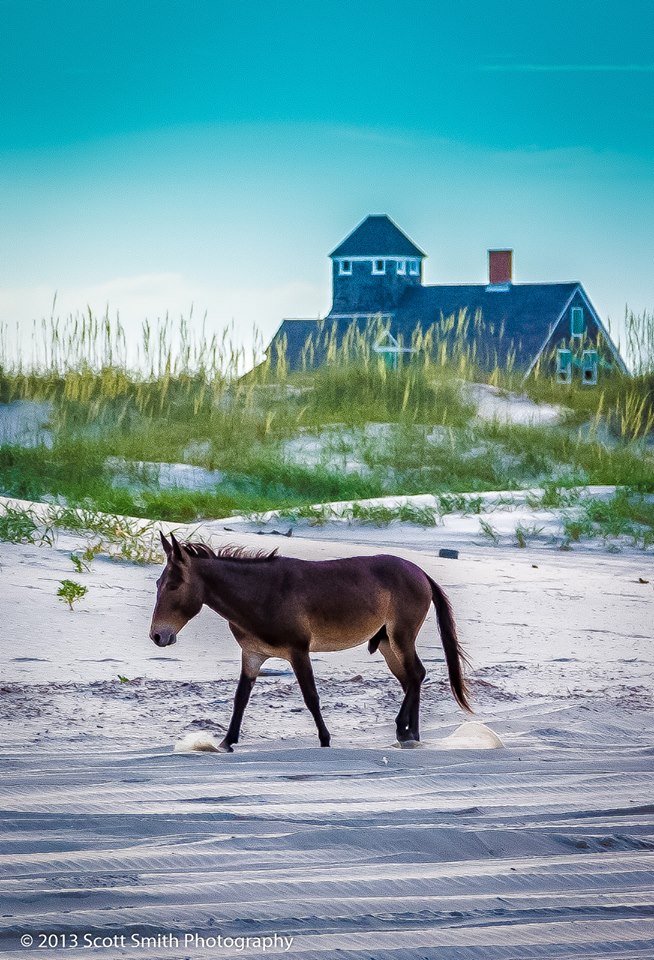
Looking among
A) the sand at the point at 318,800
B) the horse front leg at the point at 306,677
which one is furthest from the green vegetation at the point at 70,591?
the horse front leg at the point at 306,677

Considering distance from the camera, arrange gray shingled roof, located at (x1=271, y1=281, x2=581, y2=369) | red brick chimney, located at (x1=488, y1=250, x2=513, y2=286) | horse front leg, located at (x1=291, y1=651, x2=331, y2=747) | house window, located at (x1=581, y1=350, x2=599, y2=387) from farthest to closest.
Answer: red brick chimney, located at (x1=488, y1=250, x2=513, y2=286) → gray shingled roof, located at (x1=271, y1=281, x2=581, y2=369) → house window, located at (x1=581, y1=350, x2=599, y2=387) → horse front leg, located at (x1=291, y1=651, x2=331, y2=747)

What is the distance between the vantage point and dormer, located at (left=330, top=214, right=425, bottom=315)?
34062mm

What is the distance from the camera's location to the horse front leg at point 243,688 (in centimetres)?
435

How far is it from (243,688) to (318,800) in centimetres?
78

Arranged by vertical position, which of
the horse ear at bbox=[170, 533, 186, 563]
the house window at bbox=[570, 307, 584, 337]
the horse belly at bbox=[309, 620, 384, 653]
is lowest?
the horse belly at bbox=[309, 620, 384, 653]

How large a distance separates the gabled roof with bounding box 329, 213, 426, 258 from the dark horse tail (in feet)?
99.0

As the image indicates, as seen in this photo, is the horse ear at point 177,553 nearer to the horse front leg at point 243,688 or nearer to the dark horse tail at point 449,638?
the horse front leg at point 243,688

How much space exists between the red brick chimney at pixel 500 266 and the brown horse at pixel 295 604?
98.1ft

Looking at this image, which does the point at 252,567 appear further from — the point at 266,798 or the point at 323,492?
the point at 323,492

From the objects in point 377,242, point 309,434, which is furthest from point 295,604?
point 377,242

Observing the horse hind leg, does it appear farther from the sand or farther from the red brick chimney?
the red brick chimney

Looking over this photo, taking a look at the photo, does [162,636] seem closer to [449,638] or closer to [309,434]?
[449,638]

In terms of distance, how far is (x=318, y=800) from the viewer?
3717mm

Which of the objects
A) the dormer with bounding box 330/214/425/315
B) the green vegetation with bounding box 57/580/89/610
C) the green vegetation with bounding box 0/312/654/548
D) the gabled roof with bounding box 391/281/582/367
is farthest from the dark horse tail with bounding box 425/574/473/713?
the dormer with bounding box 330/214/425/315
